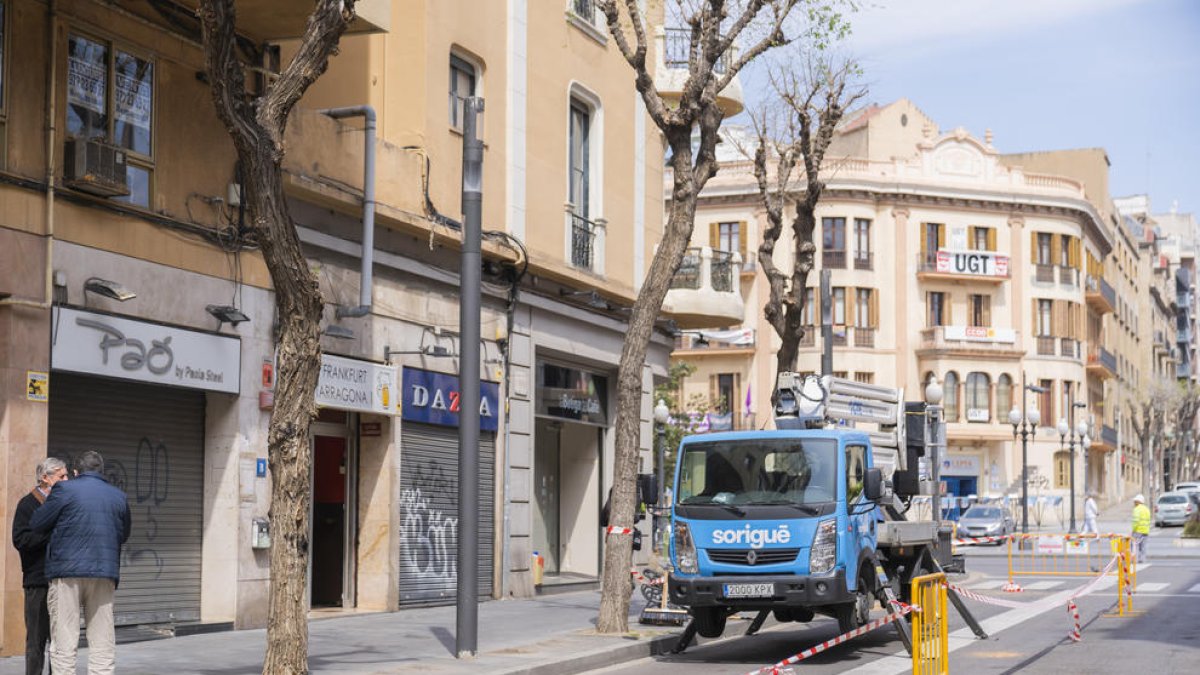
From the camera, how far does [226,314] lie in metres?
17.1

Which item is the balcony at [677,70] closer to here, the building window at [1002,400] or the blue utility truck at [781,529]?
the blue utility truck at [781,529]

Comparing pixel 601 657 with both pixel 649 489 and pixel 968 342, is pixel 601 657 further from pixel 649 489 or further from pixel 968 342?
pixel 968 342

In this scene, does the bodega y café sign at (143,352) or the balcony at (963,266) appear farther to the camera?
the balcony at (963,266)

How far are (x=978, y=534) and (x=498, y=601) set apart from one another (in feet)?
108

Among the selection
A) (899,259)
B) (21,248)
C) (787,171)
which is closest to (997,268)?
(899,259)

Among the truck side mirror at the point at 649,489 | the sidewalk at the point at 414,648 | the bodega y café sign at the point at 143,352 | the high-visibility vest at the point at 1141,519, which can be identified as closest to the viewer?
the sidewalk at the point at 414,648

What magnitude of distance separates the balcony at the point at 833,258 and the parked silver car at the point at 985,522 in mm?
14871

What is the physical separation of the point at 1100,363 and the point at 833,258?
58.1 ft

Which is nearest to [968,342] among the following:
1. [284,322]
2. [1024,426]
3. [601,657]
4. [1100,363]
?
[1100,363]

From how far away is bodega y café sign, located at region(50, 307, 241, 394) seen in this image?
14.8 meters

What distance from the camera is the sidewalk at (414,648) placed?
13727mm

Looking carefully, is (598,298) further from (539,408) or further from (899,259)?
(899,259)

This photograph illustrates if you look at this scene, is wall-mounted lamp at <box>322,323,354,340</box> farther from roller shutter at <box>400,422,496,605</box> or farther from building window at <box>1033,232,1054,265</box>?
building window at <box>1033,232,1054,265</box>

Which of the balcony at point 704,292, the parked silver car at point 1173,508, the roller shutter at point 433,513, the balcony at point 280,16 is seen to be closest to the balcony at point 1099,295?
the parked silver car at point 1173,508
